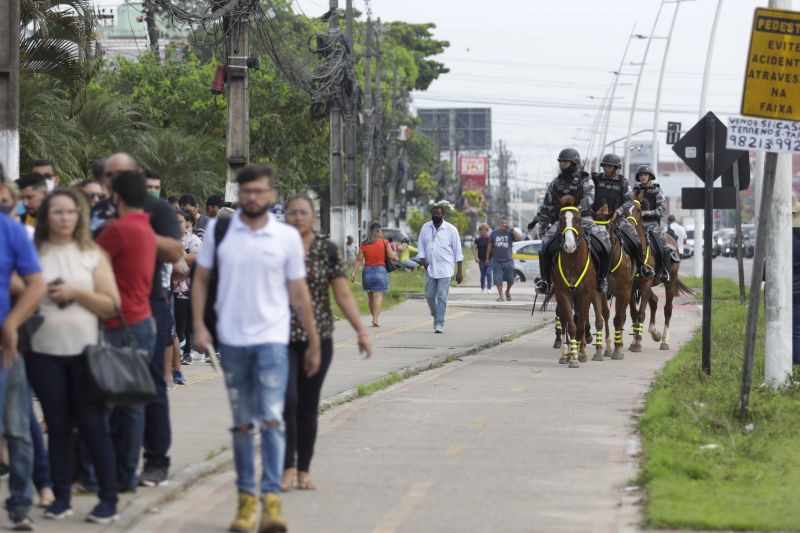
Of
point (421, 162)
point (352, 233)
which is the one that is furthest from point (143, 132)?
point (421, 162)

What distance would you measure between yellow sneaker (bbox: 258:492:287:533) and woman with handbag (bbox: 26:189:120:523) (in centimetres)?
92

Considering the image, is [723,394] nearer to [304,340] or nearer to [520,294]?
[304,340]

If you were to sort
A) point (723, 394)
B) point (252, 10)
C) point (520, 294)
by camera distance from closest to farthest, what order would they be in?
point (723, 394)
point (252, 10)
point (520, 294)

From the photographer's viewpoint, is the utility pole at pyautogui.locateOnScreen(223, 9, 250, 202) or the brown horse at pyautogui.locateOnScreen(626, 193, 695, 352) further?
the utility pole at pyautogui.locateOnScreen(223, 9, 250, 202)

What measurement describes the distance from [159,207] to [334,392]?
5643mm

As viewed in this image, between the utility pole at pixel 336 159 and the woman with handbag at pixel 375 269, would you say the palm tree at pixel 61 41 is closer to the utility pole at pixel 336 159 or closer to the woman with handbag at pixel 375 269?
the woman with handbag at pixel 375 269

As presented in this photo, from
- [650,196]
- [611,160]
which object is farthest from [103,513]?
[650,196]

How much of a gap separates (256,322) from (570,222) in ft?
34.8

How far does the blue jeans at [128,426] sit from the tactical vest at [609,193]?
11320 mm

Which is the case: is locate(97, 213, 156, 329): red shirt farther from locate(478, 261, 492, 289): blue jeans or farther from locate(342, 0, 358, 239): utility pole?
locate(342, 0, 358, 239): utility pole

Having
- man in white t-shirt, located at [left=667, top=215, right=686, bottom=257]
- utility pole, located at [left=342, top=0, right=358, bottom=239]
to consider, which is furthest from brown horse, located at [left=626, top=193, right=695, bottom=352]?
utility pole, located at [left=342, top=0, right=358, bottom=239]

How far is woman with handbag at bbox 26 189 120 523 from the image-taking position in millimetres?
8227

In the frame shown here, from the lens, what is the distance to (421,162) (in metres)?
114

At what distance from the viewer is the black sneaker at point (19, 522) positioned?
26.3ft
